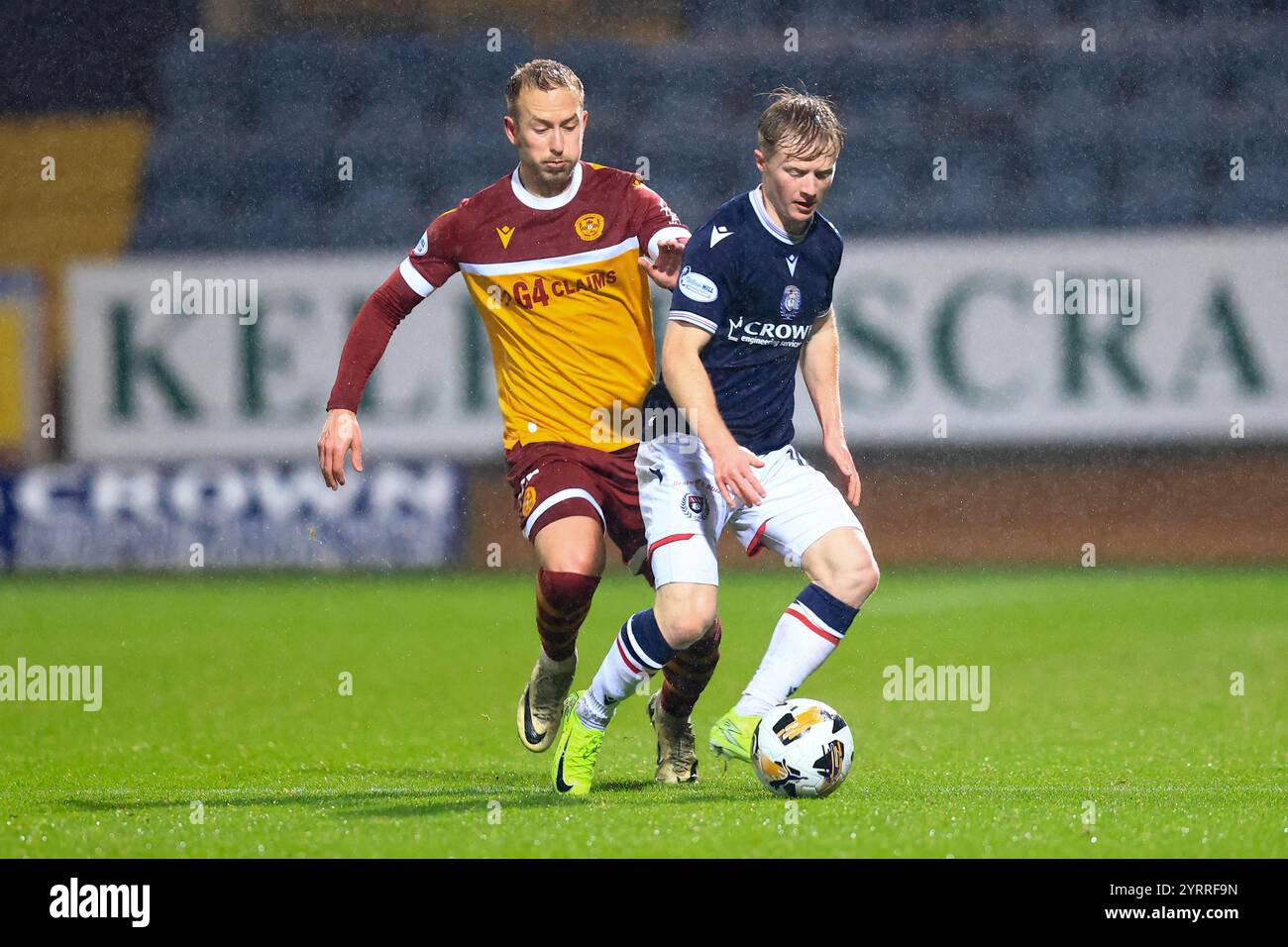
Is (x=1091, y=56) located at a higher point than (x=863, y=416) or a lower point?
higher

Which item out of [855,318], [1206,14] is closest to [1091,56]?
[1206,14]

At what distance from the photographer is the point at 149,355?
15.8 m

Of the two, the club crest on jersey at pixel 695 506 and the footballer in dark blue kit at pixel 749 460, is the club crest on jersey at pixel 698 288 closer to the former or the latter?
the footballer in dark blue kit at pixel 749 460

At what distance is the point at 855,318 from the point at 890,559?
215 centimetres

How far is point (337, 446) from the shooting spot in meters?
5.38

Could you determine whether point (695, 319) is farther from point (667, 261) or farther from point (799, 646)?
point (799, 646)

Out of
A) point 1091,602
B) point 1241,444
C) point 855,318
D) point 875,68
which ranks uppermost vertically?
point 875,68

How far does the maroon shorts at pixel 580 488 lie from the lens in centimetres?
546

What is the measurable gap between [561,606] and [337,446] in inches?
32.8

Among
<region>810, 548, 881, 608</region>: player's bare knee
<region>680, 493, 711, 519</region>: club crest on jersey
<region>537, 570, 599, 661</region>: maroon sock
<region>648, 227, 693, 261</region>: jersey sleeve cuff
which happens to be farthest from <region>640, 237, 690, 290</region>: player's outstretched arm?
<region>810, 548, 881, 608</region>: player's bare knee

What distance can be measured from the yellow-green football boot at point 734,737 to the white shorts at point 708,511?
394mm

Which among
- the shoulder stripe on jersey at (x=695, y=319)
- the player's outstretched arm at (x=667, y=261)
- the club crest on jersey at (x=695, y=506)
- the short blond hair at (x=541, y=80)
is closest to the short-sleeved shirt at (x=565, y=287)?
the player's outstretched arm at (x=667, y=261)
